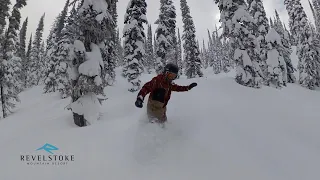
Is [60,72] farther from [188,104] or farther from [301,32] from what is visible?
[301,32]

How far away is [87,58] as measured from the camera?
8.50 m

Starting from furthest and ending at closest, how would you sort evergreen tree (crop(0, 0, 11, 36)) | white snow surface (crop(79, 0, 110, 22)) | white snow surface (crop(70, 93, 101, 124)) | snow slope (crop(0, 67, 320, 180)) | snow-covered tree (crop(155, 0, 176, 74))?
snow-covered tree (crop(155, 0, 176, 74)), evergreen tree (crop(0, 0, 11, 36)), white snow surface (crop(79, 0, 110, 22)), white snow surface (crop(70, 93, 101, 124)), snow slope (crop(0, 67, 320, 180))

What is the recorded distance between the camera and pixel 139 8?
23.6 meters

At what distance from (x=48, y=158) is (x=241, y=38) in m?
15.5

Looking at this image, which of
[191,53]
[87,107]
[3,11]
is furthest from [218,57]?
[87,107]

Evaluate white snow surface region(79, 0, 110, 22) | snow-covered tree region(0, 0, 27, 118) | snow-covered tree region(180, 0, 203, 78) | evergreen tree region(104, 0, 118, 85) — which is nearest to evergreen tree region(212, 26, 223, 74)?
snow-covered tree region(180, 0, 203, 78)

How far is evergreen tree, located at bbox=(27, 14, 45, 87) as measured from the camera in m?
55.9

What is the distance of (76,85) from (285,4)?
32418 mm

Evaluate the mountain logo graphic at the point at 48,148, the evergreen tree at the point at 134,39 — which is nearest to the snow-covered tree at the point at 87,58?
the mountain logo graphic at the point at 48,148

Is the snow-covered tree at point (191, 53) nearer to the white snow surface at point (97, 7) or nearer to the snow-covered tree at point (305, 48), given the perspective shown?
the snow-covered tree at point (305, 48)

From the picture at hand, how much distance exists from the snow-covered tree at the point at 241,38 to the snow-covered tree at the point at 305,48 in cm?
1645

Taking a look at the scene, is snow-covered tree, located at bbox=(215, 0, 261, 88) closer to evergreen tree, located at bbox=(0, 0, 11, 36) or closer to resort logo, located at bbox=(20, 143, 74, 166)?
resort logo, located at bbox=(20, 143, 74, 166)

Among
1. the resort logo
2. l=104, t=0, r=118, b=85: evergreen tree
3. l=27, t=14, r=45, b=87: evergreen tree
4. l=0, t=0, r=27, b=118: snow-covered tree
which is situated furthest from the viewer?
l=27, t=14, r=45, b=87: evergreen tree

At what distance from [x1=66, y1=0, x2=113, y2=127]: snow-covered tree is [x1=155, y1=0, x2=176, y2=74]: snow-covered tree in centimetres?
1878
